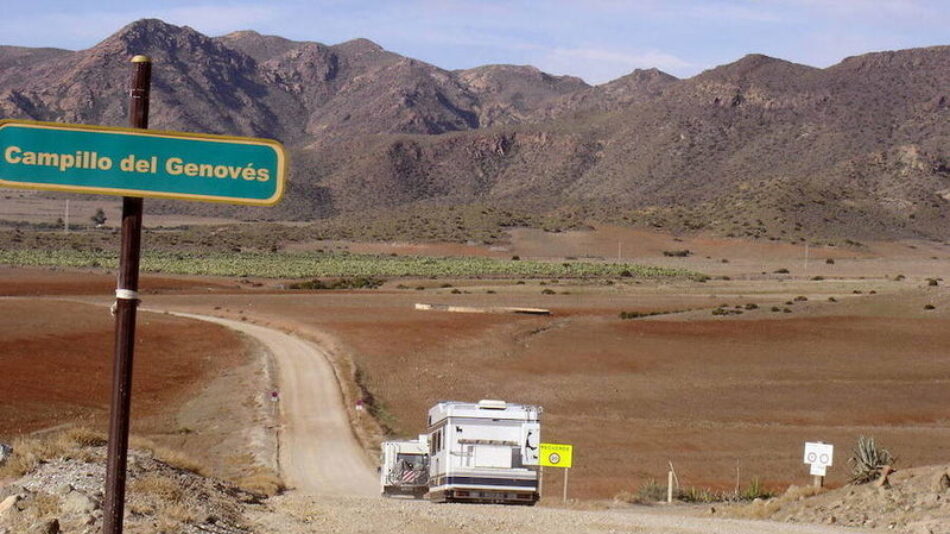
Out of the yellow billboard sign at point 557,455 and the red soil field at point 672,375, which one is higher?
the yellow billboard sign at point 557,455

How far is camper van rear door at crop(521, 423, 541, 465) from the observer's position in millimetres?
22594

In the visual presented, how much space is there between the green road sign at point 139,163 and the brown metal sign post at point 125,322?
0.19m

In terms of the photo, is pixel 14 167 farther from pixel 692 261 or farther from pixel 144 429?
pixel 692 261

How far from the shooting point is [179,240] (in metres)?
166

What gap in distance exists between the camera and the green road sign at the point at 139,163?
754cm

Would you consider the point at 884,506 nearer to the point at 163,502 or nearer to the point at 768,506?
the point at 768,506

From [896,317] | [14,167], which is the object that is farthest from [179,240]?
[14,167]

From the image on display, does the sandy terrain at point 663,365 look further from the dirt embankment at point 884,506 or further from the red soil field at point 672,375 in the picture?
the dirt embankment at point 884,506

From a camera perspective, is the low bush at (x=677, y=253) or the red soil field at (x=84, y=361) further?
the low bush at (x=677, y=253)

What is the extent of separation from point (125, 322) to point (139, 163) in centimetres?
98

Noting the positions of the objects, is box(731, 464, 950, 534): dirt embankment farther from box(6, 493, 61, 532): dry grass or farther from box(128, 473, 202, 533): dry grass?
box(6, 493, 61, 532): dry grass

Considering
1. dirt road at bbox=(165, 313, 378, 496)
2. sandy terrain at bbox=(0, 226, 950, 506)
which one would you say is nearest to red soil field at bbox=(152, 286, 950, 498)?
sandy terrain at bbox=(0, 226, 950, 506)

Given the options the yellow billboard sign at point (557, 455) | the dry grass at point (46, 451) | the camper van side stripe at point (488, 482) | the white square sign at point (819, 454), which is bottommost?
the camper van side stripe at point (488, 482)

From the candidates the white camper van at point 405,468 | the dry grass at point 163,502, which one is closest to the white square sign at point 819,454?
the white camper van at point 405,468
